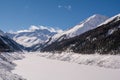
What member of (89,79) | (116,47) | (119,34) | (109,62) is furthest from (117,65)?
(119,34)

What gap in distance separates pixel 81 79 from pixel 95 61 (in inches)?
2451

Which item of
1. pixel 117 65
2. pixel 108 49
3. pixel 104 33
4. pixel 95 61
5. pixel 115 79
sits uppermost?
pixel 104 33

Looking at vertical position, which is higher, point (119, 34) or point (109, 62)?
point (119, 34)

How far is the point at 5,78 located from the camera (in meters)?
43.2

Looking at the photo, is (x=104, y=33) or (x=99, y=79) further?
(x=104, y=33)

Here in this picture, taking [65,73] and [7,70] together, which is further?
[65,73]

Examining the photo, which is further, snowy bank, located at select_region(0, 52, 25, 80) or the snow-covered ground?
the snow-covered ground

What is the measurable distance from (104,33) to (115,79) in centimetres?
12803

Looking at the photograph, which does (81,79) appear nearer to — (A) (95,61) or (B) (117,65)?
(B) (117,65)

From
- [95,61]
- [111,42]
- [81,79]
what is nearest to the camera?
[81,79]

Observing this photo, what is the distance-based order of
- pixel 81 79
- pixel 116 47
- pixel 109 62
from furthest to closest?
1. pixel 116 47
2. pixel 109 62
3. pixel 81 79

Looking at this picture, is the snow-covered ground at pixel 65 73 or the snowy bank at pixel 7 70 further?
the snow-covered ground at pixel 65 73

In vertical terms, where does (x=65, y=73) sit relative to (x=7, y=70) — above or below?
below

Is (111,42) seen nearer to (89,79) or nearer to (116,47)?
(116,47)
